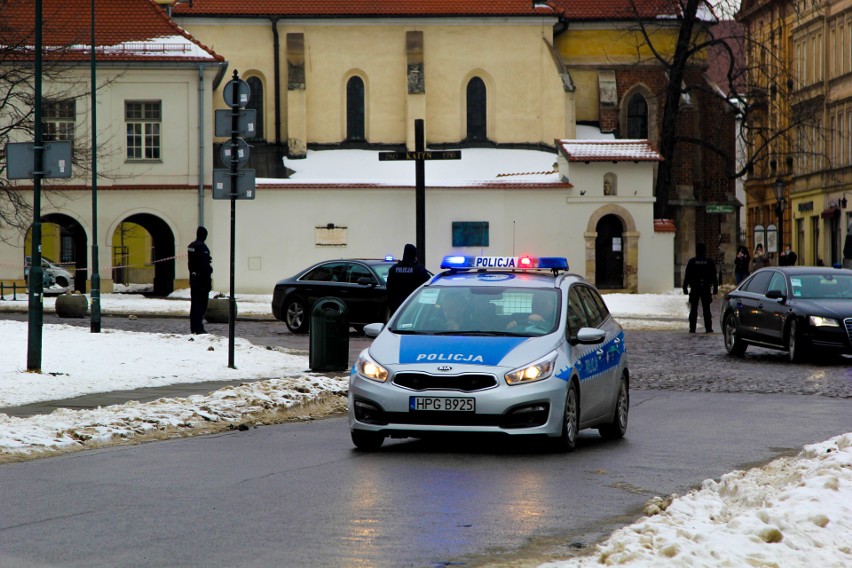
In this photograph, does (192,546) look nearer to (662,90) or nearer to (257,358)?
(257,358)

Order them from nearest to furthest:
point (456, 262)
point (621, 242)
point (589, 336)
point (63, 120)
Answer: point (589, 336) < point (456, 262) < point (63, 120) < point (621, 242)

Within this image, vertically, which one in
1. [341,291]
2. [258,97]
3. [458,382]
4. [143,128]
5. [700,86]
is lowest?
[458,382]

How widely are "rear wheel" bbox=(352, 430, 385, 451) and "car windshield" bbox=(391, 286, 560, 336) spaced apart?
38.2 inches

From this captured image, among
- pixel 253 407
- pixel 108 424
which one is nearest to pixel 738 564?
pixel 108 424

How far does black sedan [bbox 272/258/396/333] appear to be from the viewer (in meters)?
30.1

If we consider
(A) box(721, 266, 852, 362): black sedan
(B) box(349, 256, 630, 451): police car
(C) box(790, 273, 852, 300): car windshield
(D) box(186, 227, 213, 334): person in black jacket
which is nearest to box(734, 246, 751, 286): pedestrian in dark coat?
(A) box(721, 266, 852, 362): black sedan

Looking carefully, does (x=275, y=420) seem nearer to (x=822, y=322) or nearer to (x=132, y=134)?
(x=822, y=322)

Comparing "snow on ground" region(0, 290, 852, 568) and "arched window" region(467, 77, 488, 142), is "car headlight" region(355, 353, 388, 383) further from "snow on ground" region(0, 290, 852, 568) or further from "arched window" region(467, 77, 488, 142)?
"arched window" region(467, 77, 488, 142)

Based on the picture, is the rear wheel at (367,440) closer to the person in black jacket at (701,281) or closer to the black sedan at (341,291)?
the black sedan at (341,291)

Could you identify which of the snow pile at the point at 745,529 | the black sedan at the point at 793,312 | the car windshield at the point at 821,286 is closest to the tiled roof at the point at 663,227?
the black sedan at the point at 793,312

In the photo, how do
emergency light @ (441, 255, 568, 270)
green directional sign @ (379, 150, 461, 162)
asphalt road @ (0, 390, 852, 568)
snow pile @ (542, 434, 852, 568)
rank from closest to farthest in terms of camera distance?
snow pile @ (542, 434, 852, 568), asphalt road @ (0, 390, 852, 568), emergency light @ (441, 255, 568, 270), green directional sign @ (379, 150, 461, 162)

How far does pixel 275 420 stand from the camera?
14625mm

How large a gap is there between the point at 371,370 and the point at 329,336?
25.8 ft

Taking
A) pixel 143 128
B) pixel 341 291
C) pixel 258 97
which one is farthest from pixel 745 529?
pixel 258 97
